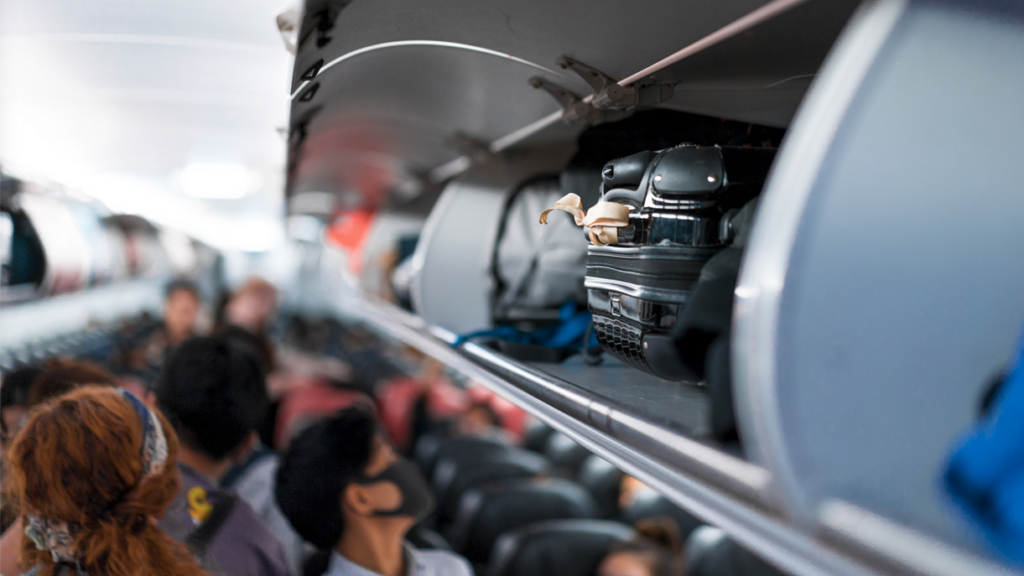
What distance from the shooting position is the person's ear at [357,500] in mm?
1659

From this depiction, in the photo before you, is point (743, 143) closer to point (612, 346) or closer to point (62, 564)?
point (612, 346)

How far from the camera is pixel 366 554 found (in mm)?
1688

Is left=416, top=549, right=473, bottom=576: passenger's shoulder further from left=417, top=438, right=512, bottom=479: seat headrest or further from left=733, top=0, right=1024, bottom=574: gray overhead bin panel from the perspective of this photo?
left=733, top=0, right=1024, bottom=574: gray overhead bin panel

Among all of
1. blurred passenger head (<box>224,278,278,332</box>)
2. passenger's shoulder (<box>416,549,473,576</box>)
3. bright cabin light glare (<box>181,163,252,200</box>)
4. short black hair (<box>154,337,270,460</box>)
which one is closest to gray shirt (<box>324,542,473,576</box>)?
passenger's shoulder (<box>416,549,473,576</box>)

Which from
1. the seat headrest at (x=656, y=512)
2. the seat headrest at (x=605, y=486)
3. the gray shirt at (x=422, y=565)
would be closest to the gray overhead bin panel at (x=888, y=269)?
the gray shirt at (x=422, y=565)

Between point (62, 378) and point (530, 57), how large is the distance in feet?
4.29

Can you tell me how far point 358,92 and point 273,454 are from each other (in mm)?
1296

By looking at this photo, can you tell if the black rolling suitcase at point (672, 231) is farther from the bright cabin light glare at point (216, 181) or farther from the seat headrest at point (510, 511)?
the bright cabin light glare at point (216, 181)

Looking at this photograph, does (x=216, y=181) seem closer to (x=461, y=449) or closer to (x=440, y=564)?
(x=461, y=449)

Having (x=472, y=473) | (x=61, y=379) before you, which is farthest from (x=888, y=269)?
(x=472, y=473)

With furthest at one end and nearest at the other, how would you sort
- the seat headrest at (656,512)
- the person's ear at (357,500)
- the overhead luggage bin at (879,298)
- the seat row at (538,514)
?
the seat headrest at (656,512) < the seat row at (538,514) < the person's ear at (357,500) < the overhead luggage bin at (879,298)

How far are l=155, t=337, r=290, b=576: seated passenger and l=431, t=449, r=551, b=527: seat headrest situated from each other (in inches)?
42.0

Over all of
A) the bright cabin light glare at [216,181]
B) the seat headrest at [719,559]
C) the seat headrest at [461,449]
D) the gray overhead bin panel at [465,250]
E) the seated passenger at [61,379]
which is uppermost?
the bright cabin light glare at [216,181]

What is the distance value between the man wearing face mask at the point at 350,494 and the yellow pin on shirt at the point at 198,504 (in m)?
0.18
